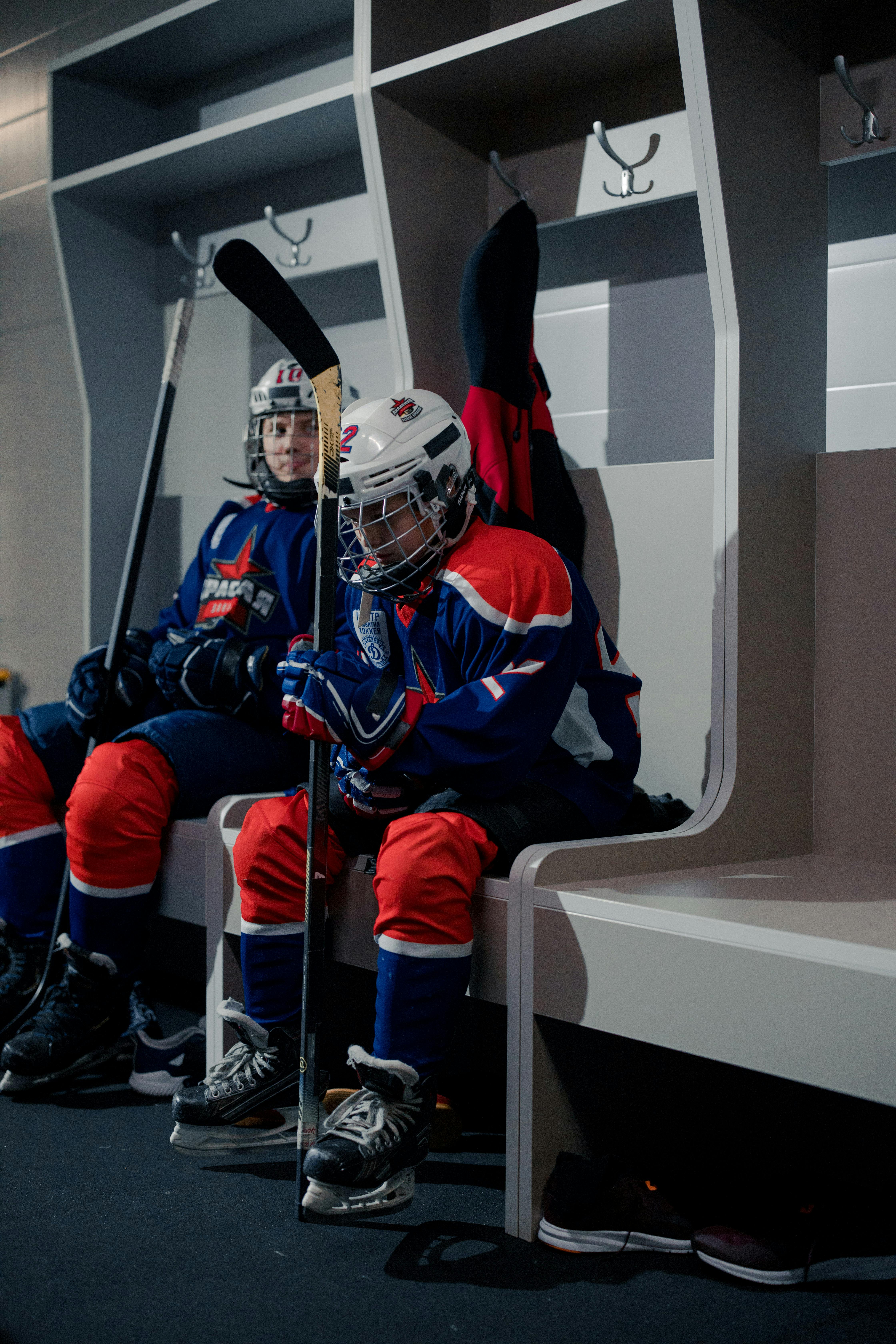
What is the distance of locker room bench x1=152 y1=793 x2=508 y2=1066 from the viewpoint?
160 centimetres

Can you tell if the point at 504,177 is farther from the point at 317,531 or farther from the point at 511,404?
the point at 317,531

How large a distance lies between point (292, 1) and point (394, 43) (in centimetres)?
50

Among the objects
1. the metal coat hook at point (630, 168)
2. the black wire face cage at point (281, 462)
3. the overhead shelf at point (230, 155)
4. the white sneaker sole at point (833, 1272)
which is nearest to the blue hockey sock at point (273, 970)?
the white sneaker sole at point (833, 1272)

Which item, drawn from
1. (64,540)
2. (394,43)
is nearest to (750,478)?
(394,43)

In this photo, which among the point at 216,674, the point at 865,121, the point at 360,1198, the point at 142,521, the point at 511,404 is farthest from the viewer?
the point at 142,521

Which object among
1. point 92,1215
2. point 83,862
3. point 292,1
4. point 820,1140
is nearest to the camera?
point 92,1215

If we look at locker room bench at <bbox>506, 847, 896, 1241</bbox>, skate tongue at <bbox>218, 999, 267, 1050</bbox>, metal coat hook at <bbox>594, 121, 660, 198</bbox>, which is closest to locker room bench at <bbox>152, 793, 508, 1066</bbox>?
locker room bench at <bbox>506, 847, 896, 1241</bbox>

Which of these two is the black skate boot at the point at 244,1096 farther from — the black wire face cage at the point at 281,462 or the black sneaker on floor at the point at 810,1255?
the black wire face cage at the point at 281,462

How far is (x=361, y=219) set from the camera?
106 inches

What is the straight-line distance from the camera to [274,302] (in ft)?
5.35

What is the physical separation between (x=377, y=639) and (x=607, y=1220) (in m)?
0.84

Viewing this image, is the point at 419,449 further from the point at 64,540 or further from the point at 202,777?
the point at 64,540

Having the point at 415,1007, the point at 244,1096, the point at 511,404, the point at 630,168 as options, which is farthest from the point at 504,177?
the point at 244,1096

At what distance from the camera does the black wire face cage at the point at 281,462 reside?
2365 mm
